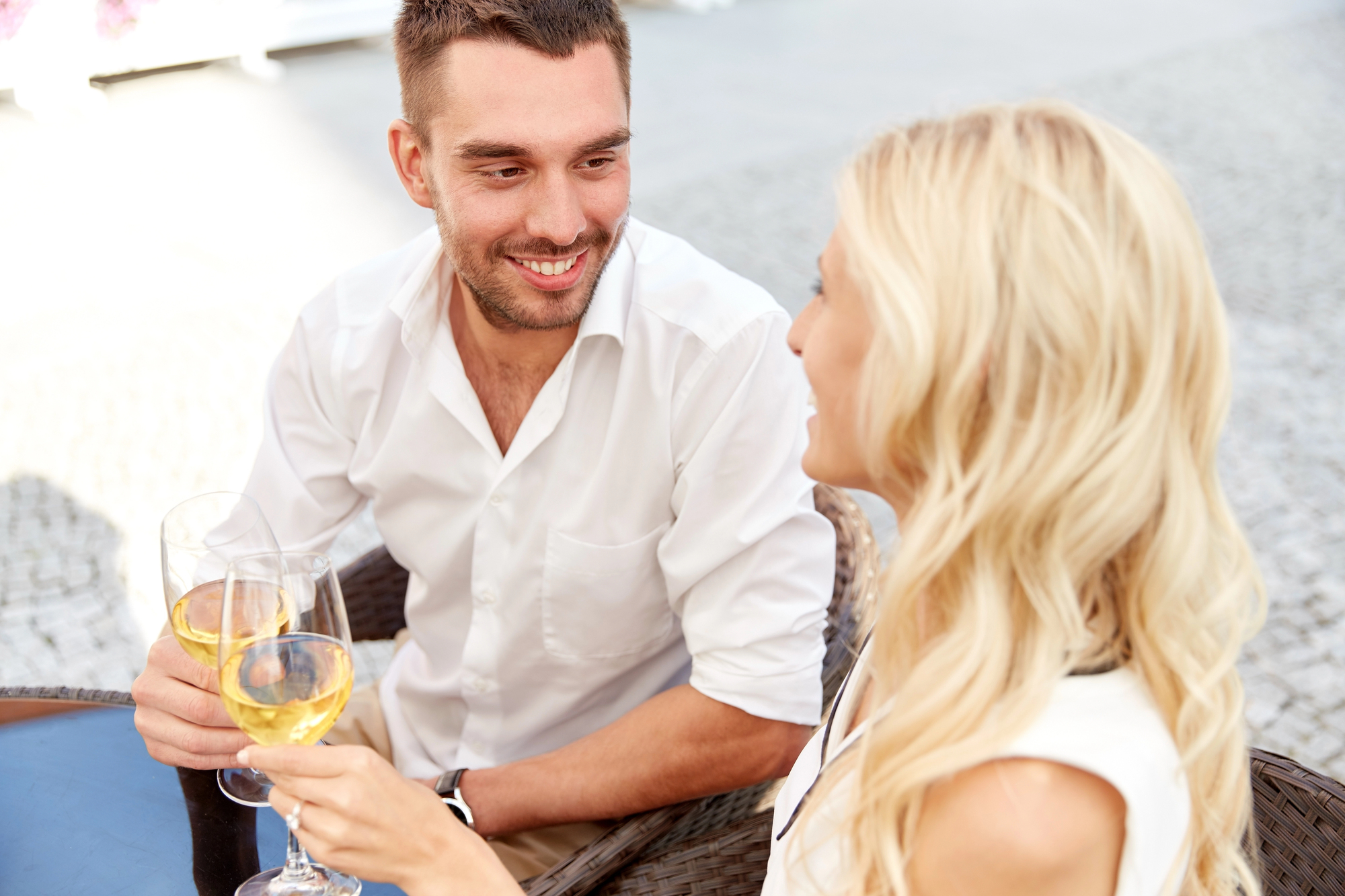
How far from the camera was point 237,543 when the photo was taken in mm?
1511

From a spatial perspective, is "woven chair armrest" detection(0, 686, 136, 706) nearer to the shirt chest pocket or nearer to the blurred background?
the shirt chest pocket

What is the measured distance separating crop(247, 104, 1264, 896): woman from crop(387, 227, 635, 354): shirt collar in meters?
0.69

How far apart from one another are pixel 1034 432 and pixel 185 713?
1.25 metres

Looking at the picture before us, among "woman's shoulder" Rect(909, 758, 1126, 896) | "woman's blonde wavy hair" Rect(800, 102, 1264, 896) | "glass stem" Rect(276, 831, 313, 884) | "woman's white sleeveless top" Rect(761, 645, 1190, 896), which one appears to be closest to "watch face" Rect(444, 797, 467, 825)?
"glass stem" Rect(276, 831, 313, 884)

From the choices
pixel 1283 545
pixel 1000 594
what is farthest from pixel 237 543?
pixel 1283 545

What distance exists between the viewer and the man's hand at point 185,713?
5.42ft

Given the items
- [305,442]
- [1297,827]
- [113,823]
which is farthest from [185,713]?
[1297,827]

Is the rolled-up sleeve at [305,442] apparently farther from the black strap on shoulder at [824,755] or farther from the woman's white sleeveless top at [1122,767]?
the woman's white sleeveless top at [1122,767]

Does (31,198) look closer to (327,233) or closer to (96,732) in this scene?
(327,233)

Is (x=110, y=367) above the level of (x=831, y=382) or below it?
below

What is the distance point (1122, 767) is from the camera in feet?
3.69

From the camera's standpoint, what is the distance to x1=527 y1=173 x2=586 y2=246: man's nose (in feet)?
6.19

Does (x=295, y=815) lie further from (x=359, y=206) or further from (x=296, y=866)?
(x=359, y=206)

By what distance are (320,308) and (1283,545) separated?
3.36 metres
